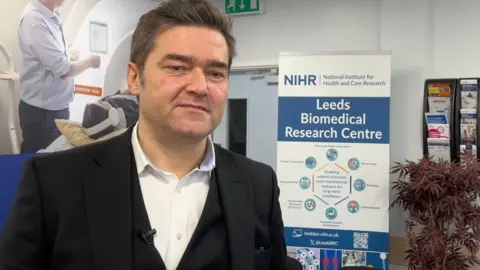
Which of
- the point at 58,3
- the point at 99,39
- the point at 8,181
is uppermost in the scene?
the point at 58,3

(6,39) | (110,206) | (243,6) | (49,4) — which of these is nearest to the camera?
(110,206)

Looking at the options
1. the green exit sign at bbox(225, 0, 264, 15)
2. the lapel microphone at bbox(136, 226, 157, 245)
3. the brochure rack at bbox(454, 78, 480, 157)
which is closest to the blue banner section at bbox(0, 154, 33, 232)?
the lapel microphone at bbox(136, 226, 157, 245)

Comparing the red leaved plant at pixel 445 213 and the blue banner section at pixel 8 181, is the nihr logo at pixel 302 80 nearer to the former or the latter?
the red leaved plant at pixel 445 213

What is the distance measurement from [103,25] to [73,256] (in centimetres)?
283

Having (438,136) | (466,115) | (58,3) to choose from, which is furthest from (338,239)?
(58,3)

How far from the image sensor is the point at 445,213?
3.27 meters

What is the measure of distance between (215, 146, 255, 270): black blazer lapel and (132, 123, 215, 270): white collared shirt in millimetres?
48

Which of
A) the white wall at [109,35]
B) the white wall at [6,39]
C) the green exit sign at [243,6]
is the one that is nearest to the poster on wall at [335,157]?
the green exit sign at [243,6]

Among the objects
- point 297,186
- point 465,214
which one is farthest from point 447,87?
point 297,186

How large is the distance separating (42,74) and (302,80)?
206cm

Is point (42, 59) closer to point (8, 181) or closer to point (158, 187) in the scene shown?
point (8, 181)

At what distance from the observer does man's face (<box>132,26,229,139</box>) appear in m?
1.00

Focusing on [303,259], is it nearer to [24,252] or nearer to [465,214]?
[465,214]

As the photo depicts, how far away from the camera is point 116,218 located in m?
0.96
